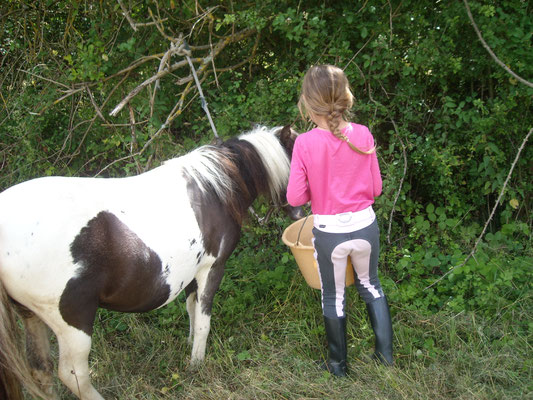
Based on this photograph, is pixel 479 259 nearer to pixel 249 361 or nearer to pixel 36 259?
pixel 249 361

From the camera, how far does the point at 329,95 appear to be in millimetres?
2178

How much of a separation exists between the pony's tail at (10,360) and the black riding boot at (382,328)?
1.85 meters

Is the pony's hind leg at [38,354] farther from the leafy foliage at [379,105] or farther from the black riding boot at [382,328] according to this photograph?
the black riding boot at [382,328]

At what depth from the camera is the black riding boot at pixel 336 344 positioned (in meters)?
2.57

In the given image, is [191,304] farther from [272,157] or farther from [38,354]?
[272,157]

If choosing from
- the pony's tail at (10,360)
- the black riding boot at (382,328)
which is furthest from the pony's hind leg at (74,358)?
the black riding boot at (382,328)

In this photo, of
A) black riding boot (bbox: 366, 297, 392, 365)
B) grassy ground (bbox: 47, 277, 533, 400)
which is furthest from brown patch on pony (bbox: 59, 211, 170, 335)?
black riding boot (bbox: 366, 297, 392, 365)

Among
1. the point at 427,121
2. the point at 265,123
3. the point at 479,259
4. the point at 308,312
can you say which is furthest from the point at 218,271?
the point at 427,121

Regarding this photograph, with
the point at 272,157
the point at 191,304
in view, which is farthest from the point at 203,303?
the point at 272,157

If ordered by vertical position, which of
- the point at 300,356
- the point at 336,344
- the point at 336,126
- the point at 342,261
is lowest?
the point at 300,356

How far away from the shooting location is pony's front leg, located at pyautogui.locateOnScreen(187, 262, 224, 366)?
2.81 meters

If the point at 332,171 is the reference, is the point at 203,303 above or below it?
below

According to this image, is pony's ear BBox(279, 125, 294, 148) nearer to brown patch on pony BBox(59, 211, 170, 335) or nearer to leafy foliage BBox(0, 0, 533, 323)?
leafy foliage BBox(0, 0, 533, 323)

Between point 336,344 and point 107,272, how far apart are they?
4.61 feet
